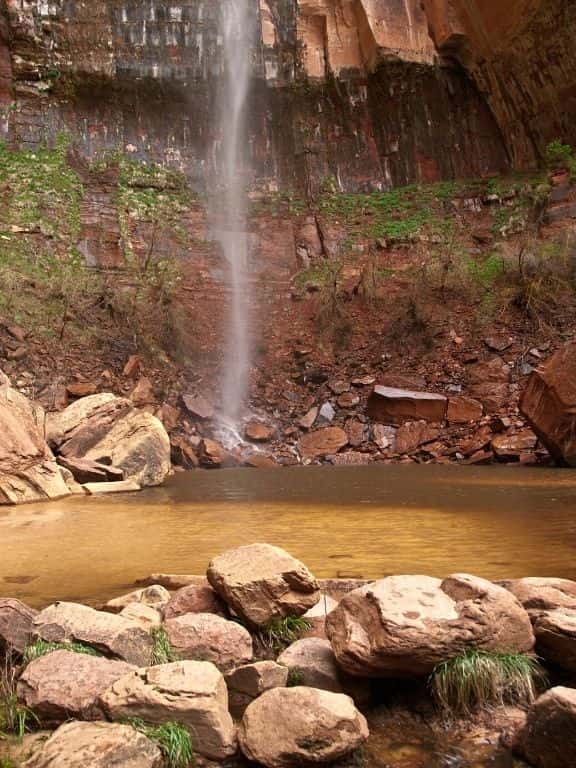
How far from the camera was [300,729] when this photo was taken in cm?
206

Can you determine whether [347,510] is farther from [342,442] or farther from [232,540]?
[342,442]

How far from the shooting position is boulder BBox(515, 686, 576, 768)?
1933 mm

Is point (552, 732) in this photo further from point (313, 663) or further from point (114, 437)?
point (114, 437)

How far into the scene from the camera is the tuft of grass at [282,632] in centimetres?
302

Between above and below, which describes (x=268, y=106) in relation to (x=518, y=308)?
above

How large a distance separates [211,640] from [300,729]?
34.3 inches

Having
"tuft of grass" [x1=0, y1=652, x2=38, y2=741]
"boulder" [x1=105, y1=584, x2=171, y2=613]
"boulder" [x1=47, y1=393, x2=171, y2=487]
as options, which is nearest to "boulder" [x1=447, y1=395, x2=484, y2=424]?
"boulder" [x1=47, y1=393, x2=171, y2=487]

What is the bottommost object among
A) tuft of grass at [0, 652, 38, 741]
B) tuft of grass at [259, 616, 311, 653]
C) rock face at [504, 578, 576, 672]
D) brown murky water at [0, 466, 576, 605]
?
brown murky water at [0, 466, 576, 605]

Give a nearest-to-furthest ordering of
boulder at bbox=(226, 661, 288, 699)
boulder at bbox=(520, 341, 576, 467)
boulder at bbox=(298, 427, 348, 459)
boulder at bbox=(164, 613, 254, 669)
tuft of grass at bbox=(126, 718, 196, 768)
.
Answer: tuft of grass at bbox=(126, 718, 196, 768) < boulder at bbox=(226, 661, 288, 699) < boulder at bbox=(164, 613, 254, 669) < boulder at bbox=(520, 341, 576, 467) < boulder at bbox=(298, 427, 348, 459)

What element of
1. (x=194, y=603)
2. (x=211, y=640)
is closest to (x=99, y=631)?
(x=211, y=640)

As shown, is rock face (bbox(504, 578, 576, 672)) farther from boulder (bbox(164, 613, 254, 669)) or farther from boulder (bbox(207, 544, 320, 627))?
boulder (bbox(164, 613, 254, 669))

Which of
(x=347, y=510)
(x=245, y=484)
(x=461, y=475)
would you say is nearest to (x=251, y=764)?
(x=347, y=510)

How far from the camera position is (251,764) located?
2074 mm

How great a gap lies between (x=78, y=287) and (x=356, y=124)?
41.1ft
